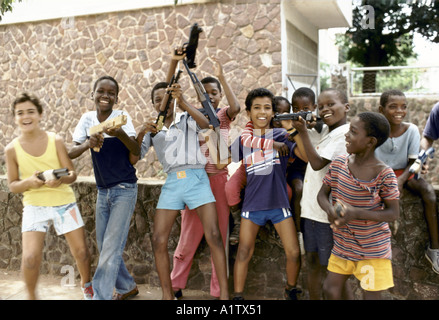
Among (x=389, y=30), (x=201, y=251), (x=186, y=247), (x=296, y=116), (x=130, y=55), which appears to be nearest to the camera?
(x=296, y=116)

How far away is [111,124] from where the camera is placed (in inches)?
113

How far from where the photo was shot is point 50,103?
8836 millimetres

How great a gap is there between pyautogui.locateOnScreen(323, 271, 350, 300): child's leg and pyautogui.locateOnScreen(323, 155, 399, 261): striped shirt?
13 cm

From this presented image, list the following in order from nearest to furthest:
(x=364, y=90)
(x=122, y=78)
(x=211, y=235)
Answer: (x=211, y=235), (x=122, y=78), (x=364, y=90)

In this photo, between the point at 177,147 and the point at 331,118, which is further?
the point at 177,147

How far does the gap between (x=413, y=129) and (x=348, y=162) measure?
2.80 feet

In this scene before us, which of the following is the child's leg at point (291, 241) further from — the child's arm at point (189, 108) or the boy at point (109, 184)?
the boy at point (109, 184)

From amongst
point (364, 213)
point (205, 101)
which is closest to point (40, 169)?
point (205, 101)

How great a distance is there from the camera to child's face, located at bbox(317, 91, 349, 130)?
285cm

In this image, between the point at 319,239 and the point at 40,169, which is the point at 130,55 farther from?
the point at 319,239

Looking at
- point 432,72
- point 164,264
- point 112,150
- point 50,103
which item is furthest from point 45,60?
point 432,72

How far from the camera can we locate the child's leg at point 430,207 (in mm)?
3059

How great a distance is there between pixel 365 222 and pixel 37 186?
6.99 ft
